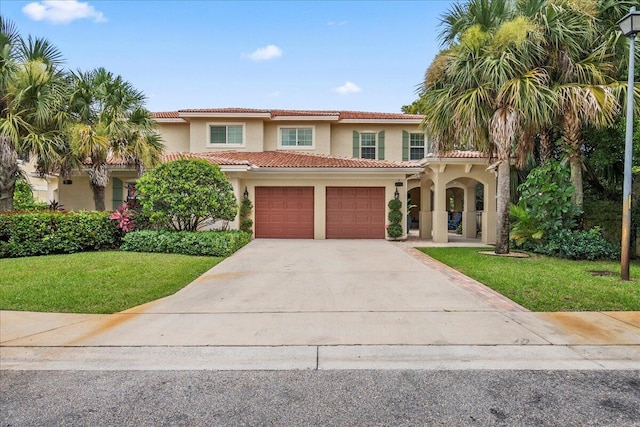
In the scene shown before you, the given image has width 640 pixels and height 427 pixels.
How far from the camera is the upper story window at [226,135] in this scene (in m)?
19.4

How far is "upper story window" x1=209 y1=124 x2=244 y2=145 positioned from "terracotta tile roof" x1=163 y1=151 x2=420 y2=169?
61 cm

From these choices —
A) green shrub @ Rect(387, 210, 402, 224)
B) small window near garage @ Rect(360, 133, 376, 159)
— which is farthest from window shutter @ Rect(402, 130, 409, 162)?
green shrub @ Rect(387, 210, 402, 224)

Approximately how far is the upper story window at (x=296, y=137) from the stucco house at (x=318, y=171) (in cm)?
5

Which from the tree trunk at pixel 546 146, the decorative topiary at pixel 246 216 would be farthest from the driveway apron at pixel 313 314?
the decorative topiary at pixel 246 216

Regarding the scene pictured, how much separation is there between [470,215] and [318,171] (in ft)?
26.6

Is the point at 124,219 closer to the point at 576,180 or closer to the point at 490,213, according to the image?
the point at 490,213

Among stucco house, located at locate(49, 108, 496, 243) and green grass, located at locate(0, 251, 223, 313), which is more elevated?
stucco house, located at locate(49, 108, 496, 243)

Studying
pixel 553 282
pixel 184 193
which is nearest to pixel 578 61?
pixel 553 282

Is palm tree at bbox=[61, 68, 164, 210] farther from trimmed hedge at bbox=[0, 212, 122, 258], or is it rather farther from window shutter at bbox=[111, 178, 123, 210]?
window shutter at bbox=[111, 178, 123, 210]

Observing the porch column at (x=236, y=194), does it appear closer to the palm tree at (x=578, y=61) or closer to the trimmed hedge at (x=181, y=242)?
the trimmed hedge at (x=181, y=242)

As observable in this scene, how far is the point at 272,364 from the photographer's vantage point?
3.95 meters

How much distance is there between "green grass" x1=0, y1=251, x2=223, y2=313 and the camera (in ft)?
19.8

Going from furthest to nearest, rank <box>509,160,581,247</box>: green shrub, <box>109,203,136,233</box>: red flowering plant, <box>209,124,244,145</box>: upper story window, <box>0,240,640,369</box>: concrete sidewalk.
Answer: <box>209,124,244,145</box>: upper story window → <box>109,203,136,233</box>: red flowering plant → <box>509,160,581,247</box>: green shrub → <box>0,240,640,369</box>: concrete sidewalk

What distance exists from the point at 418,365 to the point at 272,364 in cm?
151
